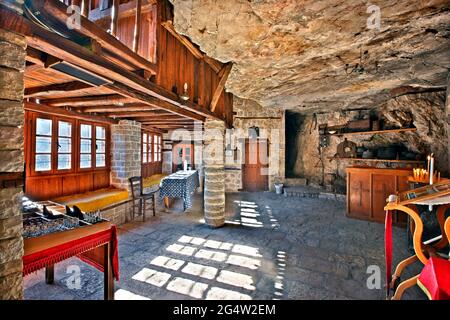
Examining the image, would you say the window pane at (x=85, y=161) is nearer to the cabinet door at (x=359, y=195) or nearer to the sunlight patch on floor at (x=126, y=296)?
the sunlight patch on floor at (x=126, y=296)

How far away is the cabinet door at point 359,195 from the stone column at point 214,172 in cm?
341

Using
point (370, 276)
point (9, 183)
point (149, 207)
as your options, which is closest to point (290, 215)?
point (370, 276)

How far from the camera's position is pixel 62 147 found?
13.9ft

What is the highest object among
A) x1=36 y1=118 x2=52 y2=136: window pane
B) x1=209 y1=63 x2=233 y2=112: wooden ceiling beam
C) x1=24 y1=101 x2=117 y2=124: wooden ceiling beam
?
x1=209 y1=63 x2=233 y2=112: wooden ceiling beam

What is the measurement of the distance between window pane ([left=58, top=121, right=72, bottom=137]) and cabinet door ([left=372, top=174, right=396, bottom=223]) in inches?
280

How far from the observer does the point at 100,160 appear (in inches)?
201

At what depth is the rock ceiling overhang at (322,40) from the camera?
7.36 ft

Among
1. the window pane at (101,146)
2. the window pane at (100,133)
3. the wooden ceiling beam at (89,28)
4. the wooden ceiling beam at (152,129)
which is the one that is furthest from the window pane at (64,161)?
the wooden ceiling beam at (89,28)

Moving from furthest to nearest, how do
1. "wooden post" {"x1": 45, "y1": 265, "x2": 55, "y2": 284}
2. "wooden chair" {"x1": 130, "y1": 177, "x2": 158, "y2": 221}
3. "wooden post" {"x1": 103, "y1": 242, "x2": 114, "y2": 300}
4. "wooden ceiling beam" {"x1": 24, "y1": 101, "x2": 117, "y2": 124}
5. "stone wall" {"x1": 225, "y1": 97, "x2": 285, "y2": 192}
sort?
"stone wall" {"x1": 225, "y1": 97, "x2": 285, "y2": 192} < "wooden chair" {"x1": 130, "y1": 177, "x2": 158, "y2": 221} < "wooden ceiling beam" {"x1": 24, "y1": 101, "x2": 117, "y2": 124} < "wooden post" {"x1": 45, "y1": 265, "x2": 55, "y2": 284} < "wooden post" {"x1": 103, "y1": 242, "x2": 114, "y2": 300}

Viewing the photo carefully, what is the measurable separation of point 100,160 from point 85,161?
15.2 inches

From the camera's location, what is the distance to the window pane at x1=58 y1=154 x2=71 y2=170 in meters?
4.19

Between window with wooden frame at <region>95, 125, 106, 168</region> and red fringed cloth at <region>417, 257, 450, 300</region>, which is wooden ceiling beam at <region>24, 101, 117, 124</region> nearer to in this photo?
window with wooden frame at <region>95, 125, 106, 168</region>

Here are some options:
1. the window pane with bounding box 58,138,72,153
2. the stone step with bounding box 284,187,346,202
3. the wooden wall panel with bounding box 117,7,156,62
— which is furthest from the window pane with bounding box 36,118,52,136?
the stone step with bounding box 284,187,346,202

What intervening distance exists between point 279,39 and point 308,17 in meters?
0.51
